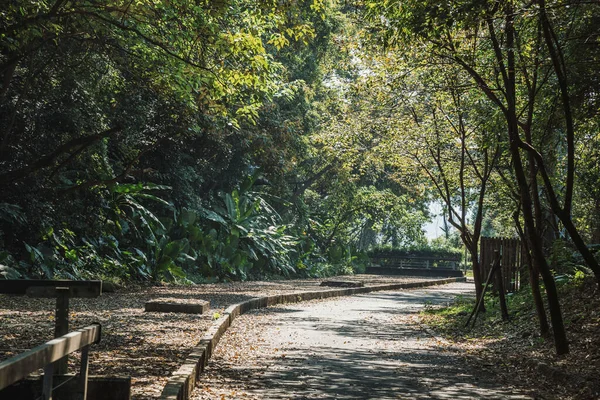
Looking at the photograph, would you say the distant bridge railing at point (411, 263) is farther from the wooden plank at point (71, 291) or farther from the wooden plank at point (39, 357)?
the wooden plank at point (39, 357)

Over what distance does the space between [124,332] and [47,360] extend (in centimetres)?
811

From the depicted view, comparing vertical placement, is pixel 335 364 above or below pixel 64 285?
below

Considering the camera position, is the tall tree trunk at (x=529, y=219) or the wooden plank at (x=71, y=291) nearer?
the wooden plank at (x=71, y=291)

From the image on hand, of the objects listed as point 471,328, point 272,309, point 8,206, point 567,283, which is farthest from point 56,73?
point 567,283

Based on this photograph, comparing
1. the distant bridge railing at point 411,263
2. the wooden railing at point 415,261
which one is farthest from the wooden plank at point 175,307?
the wooden railing at point 415,261

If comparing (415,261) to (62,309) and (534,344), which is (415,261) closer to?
(534,344)

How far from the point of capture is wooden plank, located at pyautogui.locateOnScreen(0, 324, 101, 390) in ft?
10.6

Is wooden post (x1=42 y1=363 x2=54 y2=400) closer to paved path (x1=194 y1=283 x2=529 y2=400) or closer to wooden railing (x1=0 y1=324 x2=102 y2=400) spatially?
wooden railing (x1=0 y1=324 x2=102 y2=400)

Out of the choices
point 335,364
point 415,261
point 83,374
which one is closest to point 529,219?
point 335,364

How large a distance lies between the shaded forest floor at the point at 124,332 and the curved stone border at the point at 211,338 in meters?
0.22

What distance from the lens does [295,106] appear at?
117 ft

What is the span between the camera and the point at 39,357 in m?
3.71

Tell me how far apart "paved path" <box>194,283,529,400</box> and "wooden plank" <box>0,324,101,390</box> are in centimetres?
317

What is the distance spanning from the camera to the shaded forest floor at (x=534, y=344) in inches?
352
